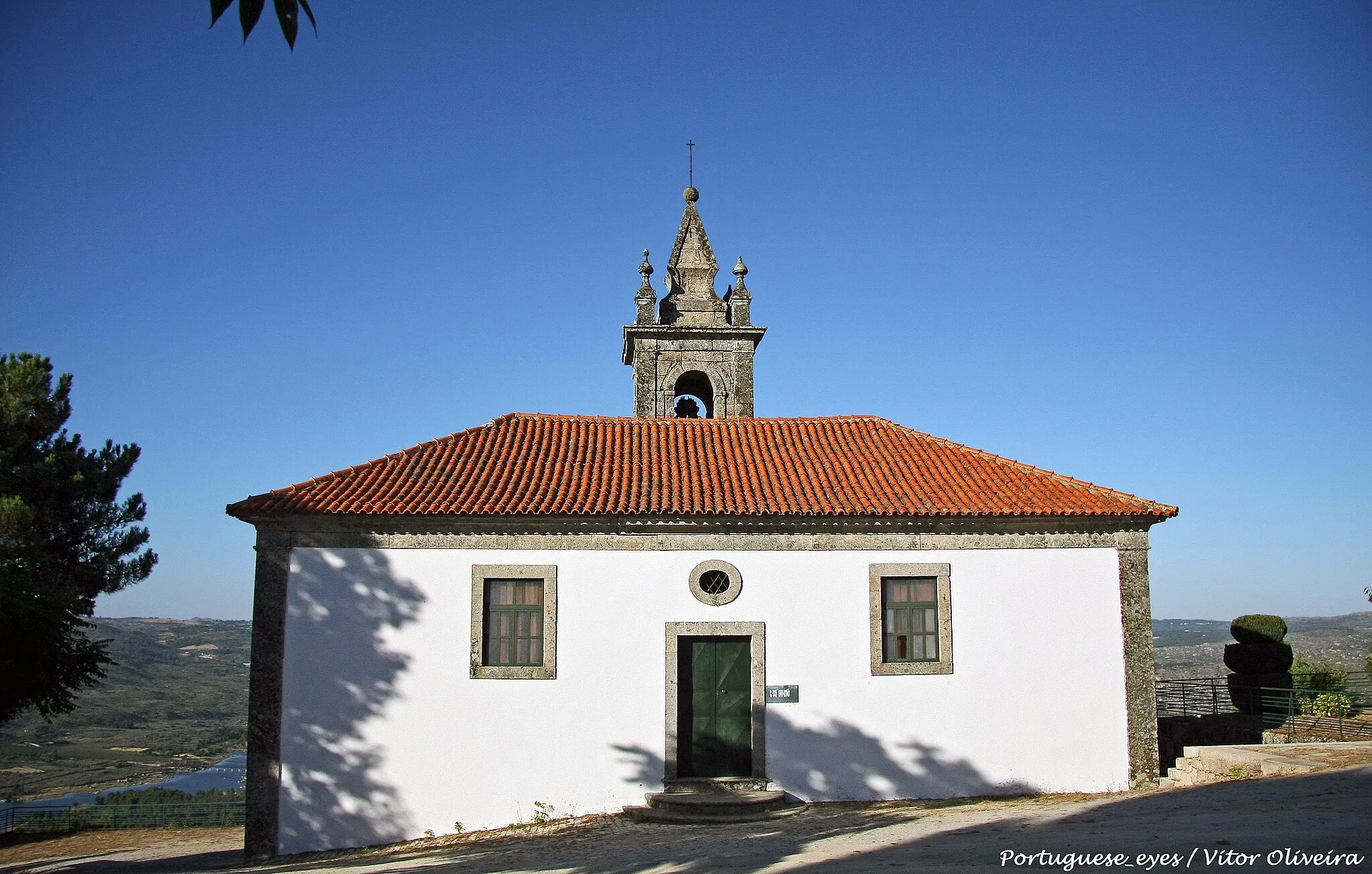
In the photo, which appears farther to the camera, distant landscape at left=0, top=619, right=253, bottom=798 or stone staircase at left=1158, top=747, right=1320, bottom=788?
distant landscape at left=0, top=619, right=253, bottom=798

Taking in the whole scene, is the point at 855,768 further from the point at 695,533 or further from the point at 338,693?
the point at 338,693

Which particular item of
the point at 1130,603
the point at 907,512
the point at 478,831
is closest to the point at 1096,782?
the point at 1130,603

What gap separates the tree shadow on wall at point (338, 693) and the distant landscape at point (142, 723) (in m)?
11.0

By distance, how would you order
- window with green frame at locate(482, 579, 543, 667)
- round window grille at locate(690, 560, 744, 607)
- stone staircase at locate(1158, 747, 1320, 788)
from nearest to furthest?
stone staircase at locate(1158, 747, 1320, 788)
window with green frame at locate(482, 579, 543, 667)
round window grille at locate(690, 560, 744, 607)

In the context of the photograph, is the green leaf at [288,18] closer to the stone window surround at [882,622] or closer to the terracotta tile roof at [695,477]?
the terracotta tile roof at [695,477]

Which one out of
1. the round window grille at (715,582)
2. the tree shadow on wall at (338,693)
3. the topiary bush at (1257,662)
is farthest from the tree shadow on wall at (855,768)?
the topiary bush at (1257,662)

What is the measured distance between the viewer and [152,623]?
71.0 m

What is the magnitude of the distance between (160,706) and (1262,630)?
4854 centimetres

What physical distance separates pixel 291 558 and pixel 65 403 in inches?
455

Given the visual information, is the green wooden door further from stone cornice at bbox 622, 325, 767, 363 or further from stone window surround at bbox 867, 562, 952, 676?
stone cornice at bbox 622, 325, 767, 363

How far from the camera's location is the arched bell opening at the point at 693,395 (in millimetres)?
20172

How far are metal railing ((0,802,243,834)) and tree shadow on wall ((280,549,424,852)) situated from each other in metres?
7.90

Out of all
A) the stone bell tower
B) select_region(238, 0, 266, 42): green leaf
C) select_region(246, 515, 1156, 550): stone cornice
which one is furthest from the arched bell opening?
select_region(238, 0, 266, 42): green leaf

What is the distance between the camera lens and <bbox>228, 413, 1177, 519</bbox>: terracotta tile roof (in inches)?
544
